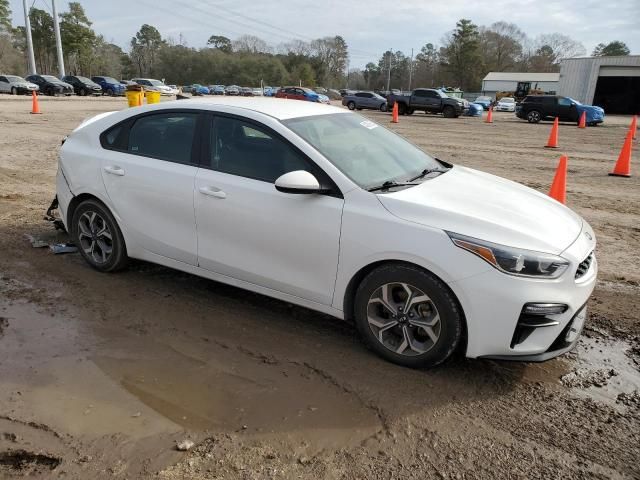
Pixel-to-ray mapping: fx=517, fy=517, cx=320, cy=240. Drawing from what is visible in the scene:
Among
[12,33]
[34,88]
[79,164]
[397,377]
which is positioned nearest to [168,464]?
[397,377]

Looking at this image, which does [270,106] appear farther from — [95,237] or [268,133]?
[95,237]

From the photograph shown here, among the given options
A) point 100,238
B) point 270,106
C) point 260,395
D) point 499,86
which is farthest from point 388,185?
point 499,86

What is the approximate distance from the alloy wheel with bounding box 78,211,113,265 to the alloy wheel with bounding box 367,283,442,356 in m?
2.67

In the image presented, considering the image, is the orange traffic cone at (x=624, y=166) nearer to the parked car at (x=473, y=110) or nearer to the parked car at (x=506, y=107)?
the parked car at (x=473, y=110)

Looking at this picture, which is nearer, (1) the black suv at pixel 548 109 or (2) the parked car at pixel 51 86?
(1) the black suv at pixel 548 109

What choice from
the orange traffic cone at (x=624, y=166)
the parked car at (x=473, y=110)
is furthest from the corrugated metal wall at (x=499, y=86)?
the orange traffic cone at (x=624, y=166)

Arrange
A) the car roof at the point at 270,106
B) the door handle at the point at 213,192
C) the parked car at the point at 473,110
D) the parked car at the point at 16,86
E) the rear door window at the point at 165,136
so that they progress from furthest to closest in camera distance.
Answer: the parked car at the point at 16,86, the parked car at the point at 473,110, the rear door window at the point at 165,136, the car roof at the point at 270,106, the door handle at the point at 213,192

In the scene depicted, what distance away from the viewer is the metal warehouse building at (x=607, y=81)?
4541 centimetres

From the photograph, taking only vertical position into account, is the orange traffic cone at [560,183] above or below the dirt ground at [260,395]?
above

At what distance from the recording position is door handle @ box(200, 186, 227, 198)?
3887 millimetres

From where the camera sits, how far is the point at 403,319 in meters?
3.32

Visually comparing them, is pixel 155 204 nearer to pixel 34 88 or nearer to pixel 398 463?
pixel 398 463

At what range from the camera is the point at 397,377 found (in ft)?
10.8

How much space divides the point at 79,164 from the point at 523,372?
4.13 meters
